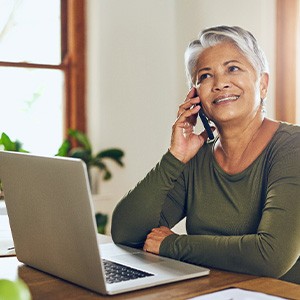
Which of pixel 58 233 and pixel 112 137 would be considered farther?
pixel 112 137

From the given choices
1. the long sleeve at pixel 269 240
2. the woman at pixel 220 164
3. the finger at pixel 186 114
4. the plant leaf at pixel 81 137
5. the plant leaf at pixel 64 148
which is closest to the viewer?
the long sleeve at pixel 269 240

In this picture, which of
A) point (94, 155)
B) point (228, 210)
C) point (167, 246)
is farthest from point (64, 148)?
point (167, 246)

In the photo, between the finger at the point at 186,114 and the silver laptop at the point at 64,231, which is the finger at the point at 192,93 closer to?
the finger at the point at 186,114

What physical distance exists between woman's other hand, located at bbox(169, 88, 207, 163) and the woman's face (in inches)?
3.5

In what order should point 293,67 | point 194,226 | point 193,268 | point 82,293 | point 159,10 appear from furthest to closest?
point 159,10
point 293,67
point 194,226
point 193,268
point 82,293

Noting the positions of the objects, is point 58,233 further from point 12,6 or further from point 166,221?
point 12,6

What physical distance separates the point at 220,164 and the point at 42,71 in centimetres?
241

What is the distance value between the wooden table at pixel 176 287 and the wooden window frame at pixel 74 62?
272cm

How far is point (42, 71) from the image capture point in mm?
4176

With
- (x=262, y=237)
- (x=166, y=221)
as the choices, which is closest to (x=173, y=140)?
(x=166, y=221)

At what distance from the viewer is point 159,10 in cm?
432

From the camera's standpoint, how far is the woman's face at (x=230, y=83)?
1957 millimetres

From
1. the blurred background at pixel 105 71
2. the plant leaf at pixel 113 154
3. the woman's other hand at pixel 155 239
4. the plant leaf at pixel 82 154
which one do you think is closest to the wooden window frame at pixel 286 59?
the blurred background at pixel 105 71

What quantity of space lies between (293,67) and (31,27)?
162cm
